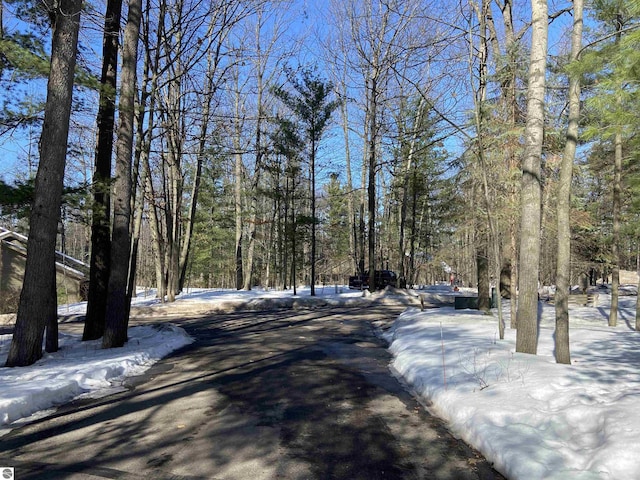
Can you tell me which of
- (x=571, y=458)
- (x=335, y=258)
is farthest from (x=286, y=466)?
(x=335, y=258)

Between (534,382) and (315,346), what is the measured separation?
5.33 m

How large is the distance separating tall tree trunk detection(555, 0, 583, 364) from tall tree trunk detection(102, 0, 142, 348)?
8.49 metres

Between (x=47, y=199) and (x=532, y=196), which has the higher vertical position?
(x=532, y=196)

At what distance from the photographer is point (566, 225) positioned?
7.15 metres

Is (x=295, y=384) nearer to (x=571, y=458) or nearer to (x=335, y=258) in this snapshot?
(x=571, y=458)

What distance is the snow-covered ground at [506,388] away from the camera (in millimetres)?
3584

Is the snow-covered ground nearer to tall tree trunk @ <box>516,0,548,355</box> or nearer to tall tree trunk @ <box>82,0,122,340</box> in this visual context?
tall tree trunk @ <box>516,0,548,355</box>

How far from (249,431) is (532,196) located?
5.94m

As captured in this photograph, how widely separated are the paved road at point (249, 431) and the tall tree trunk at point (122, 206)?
226 centimetres

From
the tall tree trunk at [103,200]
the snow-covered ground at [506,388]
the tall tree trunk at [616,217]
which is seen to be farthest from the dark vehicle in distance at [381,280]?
the tall tree trunk at [103,200]

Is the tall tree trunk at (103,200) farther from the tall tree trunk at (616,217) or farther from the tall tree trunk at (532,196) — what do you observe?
the tall tree trunk at (616,217)

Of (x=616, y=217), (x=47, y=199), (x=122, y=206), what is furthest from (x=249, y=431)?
(x=616, y=217)

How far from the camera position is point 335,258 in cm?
4475

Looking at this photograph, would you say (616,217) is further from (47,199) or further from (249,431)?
(47,199)
